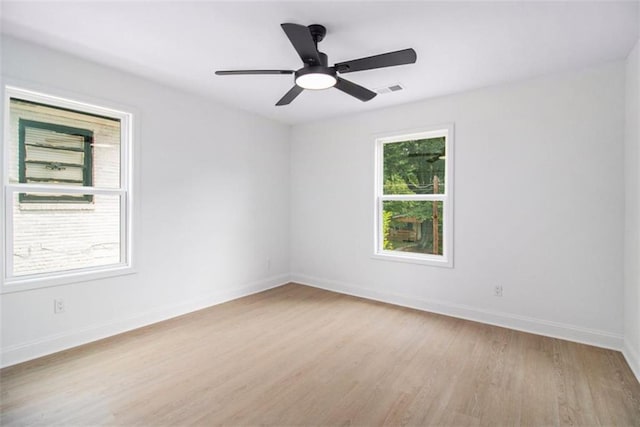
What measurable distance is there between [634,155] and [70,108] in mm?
4849

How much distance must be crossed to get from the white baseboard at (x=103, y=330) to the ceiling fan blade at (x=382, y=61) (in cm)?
308

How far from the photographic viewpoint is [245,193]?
4512 millimetres

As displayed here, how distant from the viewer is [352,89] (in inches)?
109

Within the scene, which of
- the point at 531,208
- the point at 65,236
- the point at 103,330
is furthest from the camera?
the point at 531,208

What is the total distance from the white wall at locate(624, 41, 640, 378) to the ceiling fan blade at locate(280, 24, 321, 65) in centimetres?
249

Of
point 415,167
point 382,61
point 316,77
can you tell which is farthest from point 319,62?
point 415,167

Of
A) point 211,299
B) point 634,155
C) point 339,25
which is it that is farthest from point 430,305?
point 339,25

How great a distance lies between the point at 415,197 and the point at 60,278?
381 cm

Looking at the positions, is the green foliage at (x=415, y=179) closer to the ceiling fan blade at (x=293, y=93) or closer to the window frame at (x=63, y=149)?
the ceiling fan blade at (x=293, y=93)

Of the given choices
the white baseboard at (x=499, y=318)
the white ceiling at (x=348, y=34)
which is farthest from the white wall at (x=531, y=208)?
the white ceiling at (x=348, y=34)

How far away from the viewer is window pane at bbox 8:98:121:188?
266cm

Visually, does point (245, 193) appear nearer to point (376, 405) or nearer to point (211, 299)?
point (211, 299)

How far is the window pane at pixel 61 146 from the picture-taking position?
2664 mm

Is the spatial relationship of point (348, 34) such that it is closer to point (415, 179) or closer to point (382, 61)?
point (382, 61)
